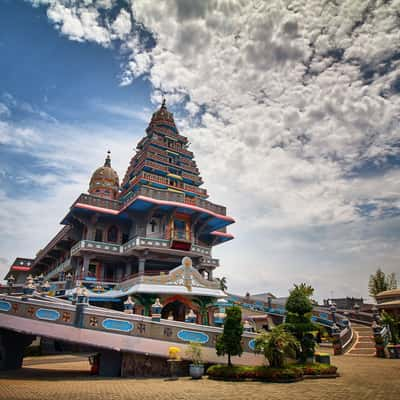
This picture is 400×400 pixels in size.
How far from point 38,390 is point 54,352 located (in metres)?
17.7

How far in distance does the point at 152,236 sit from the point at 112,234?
14.1 feet

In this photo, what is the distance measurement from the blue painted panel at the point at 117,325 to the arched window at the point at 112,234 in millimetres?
16861

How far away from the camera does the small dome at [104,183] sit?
40.9 m

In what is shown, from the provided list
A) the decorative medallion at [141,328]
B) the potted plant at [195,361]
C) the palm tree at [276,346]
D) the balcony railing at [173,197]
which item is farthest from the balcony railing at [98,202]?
the palm tree at [276,346]

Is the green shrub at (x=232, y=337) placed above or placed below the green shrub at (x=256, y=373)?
above

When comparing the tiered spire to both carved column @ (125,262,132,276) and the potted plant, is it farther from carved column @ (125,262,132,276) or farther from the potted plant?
the potted plant

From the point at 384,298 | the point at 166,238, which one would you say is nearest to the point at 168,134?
the point at 166,238

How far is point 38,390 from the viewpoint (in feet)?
33.0

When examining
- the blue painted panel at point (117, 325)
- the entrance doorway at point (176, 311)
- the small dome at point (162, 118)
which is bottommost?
the blue painted panel at point (117, 325)

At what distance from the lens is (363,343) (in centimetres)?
2353

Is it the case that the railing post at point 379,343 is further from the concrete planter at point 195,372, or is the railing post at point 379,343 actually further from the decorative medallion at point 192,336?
the concrete planter at point 195,372

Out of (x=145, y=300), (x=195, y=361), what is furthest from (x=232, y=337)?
(x=145, y=300)

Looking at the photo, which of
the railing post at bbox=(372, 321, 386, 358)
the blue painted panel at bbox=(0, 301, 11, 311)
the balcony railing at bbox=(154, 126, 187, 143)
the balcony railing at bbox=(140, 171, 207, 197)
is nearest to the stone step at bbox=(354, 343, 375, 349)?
the railing post at bbox=(372, 321, 386, 358)

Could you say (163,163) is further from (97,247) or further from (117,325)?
(117,325)
